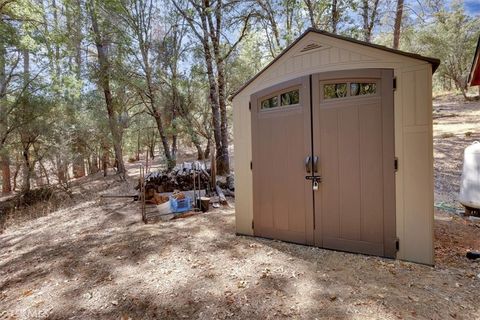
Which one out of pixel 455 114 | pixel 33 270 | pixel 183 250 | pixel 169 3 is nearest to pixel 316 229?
pixel 183 250

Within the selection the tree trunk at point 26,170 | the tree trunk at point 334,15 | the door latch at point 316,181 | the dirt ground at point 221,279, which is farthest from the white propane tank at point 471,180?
the tree trunk at point 26,170

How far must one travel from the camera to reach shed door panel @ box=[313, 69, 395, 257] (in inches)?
125

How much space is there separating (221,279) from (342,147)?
211 cm

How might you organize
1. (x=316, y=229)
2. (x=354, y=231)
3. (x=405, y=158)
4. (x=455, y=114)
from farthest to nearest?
(x=455, y=114), (x=316, y=229), (x=354, y=231), (x=405, y=158)

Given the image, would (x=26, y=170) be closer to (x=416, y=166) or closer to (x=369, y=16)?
(x=416, y=166)

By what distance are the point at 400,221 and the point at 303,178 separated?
1214 millimetres

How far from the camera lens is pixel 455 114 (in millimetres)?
14609

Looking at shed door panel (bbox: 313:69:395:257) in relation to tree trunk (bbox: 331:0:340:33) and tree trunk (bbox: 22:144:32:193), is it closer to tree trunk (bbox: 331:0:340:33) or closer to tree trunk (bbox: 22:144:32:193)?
tree trunk (bbox: 331:0:340:33)

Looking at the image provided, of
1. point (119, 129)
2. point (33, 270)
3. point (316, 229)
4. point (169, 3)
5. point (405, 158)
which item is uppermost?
point (169, 3)

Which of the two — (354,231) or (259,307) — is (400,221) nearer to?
(354,231)

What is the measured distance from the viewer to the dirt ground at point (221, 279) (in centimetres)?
239

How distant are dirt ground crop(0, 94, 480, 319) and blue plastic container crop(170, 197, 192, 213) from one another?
1160mm

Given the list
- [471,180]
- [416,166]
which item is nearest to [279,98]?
[416,166]

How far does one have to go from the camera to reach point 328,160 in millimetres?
3512
